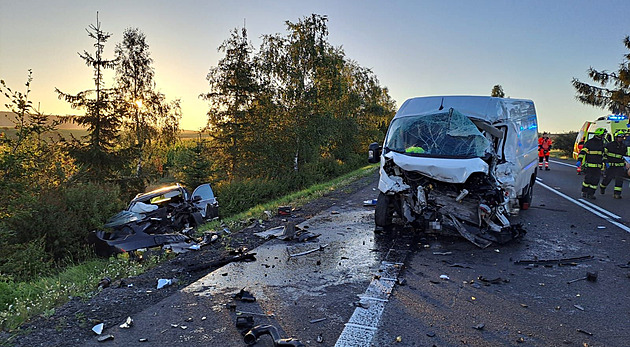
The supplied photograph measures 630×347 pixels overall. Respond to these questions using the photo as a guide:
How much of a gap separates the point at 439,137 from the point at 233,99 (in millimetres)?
15685

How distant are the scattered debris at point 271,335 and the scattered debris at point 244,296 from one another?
0.80 metres

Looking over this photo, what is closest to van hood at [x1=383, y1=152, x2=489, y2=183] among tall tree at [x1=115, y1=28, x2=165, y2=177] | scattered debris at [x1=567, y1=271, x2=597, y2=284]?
scattered debris at [x1=567, y1=271, x2=597, y2=284]

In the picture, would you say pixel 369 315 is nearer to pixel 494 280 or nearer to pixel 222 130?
pixel 494 280

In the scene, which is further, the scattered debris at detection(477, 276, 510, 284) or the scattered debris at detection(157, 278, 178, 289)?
the scattered debris at detection(477, 276, 510, 284)

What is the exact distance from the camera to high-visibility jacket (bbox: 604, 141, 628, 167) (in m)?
12.6

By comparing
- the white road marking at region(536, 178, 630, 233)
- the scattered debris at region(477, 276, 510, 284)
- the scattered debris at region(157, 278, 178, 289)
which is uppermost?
the white road marking at region(536, 178, 630, 233)

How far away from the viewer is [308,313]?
158 inches

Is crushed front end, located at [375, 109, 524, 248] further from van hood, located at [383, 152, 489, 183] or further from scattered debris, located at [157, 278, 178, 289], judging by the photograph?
scattered debris, located at [157, 278, 178, 289]

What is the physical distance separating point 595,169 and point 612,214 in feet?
9.75

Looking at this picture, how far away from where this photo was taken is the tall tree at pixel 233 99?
69.2 ft

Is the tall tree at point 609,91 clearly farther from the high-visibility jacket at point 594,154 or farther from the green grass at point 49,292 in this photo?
the green grass at point 49,292

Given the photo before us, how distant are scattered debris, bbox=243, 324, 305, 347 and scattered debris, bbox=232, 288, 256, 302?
80 cm

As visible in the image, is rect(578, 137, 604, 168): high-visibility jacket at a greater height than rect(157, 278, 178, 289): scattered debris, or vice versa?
rect(578, 137, 604, 168): high-visibility jacket

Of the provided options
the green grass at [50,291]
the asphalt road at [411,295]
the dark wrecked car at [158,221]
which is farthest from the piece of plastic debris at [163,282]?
the dark wrecked car at [158,221]
